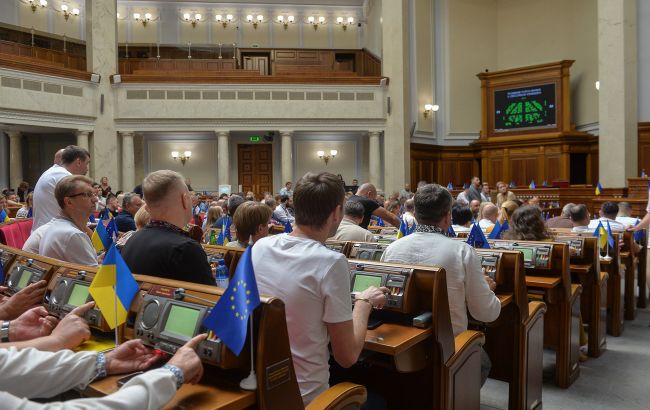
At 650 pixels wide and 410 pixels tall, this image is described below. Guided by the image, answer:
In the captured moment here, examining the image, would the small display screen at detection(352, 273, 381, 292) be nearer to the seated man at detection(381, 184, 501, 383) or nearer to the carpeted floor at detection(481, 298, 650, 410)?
the seated man at detection(381, 184, 501, 383)

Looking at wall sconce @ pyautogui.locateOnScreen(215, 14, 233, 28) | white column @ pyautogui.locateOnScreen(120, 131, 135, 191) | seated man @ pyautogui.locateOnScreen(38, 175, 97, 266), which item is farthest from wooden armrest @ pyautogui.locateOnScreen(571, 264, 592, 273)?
wall sconce @ pyautogui.locateOnScreen(215, 14, 233, 28)

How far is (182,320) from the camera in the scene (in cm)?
172

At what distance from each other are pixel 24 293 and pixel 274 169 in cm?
1538

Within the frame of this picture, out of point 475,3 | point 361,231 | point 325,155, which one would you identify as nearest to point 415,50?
point 475,3

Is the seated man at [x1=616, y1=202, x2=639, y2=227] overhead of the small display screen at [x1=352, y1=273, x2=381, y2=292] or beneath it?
overhead

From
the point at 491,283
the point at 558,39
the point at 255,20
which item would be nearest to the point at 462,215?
the point at 491,283

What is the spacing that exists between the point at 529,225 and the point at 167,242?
309 centimetres

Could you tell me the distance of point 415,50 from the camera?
17016mm

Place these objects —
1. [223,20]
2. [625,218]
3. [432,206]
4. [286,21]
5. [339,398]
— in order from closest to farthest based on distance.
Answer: [339,398], [432,206], [625,218], [223,20], [286,21]

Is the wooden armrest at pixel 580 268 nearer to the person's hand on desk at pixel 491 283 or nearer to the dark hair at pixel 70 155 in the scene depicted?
the person's hand on desk at pixel 491 283

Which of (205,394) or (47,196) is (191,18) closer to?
Answer: (47,196)

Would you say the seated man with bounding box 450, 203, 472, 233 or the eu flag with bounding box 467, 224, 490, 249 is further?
the seated man with bounding box 450, 203, 472, 233

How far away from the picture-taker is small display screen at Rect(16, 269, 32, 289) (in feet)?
8.46

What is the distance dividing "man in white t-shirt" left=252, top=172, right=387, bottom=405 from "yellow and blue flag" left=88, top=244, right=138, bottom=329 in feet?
1.55
